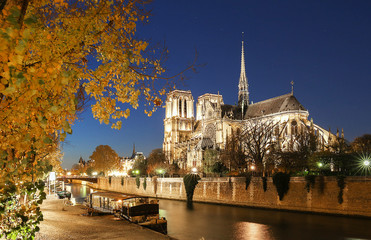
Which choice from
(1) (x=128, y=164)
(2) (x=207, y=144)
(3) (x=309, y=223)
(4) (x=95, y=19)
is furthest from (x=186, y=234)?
(1) (x=128, y=164)

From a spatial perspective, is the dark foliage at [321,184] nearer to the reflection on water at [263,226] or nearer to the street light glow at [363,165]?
the reflection on water at [263,226]

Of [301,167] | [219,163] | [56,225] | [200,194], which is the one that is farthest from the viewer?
[219,163]

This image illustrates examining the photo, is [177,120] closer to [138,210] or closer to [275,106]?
[275,106]

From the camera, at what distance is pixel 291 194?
31.6 meters

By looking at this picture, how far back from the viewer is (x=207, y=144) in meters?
75.9

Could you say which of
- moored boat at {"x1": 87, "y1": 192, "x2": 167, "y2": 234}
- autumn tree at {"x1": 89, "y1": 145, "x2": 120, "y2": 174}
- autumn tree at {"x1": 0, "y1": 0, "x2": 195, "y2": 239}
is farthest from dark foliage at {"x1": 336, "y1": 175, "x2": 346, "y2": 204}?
autumn tree at {"x1": 89, "y1": 145, "x2": 120, "y2": 174}

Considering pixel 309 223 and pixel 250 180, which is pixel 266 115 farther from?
pixel 309 223

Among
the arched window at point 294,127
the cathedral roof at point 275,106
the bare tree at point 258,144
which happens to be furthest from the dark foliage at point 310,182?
the cathedral roof at point 275,106

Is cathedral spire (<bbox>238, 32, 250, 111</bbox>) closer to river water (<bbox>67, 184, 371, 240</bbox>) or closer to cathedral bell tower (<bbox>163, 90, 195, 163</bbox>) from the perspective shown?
cathedral bell tower (<bbox>163, 90, 195, 163</bbox>)

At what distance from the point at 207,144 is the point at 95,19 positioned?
231 ft

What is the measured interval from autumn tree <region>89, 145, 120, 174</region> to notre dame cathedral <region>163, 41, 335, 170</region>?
1675 centimetres

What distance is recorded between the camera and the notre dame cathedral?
6912 cm

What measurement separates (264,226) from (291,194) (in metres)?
7.01

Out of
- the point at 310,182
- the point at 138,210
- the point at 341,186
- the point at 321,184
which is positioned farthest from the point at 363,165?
the point at 138,210
